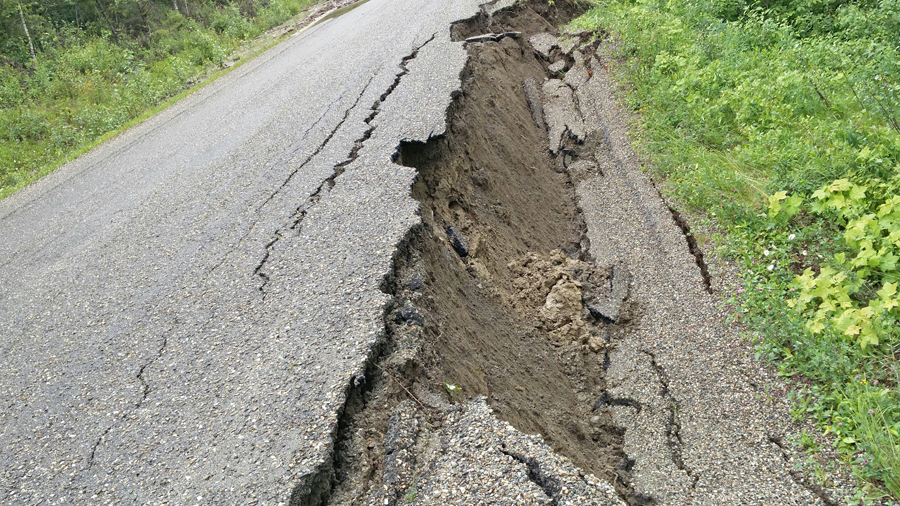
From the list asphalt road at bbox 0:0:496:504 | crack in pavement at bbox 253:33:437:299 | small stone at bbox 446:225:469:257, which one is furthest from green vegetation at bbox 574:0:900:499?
crack in pavement at bbox 253:33:437:299

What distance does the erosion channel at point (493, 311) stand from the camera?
8.11 feet

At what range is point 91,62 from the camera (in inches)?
552

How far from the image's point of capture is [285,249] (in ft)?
12.7

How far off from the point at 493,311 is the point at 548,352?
46cm

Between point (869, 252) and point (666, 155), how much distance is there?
2.30 metres

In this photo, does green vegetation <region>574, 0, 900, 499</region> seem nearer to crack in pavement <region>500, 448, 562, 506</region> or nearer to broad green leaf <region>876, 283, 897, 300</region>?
broad green leaf <region>876, 283, 897, 300</region>

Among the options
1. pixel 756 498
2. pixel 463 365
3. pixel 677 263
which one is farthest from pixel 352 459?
pixel 677 263

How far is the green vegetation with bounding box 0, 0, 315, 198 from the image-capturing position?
8.85 metres

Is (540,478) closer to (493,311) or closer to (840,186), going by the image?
(493,311)

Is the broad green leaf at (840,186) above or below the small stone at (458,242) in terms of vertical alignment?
above

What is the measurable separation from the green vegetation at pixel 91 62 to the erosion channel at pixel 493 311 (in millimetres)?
5126

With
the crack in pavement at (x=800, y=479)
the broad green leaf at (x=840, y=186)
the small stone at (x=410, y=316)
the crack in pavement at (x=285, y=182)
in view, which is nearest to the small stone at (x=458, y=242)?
the small stone at (x=410, y=316)

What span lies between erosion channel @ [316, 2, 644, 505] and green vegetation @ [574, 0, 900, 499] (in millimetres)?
883

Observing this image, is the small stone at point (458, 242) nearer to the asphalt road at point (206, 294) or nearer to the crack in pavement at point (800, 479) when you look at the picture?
the asphalt road at point (206, 294)
